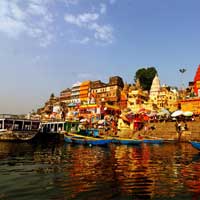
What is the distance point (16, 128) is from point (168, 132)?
96.0ft

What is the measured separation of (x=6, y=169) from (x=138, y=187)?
9105 millimetres

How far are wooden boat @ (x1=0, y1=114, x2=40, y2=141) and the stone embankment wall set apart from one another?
19651 millimetres

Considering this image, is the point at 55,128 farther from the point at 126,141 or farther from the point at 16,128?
the point at 126,141

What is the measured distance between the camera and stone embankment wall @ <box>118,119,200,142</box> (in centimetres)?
4706

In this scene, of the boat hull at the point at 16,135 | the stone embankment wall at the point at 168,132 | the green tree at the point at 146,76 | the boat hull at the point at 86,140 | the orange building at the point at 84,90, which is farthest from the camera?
the orange building at the point at 84,90

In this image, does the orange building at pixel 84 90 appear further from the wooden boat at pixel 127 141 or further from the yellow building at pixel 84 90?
the wooden boat at pixel 127 141

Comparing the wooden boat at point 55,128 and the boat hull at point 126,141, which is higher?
the wooden boat at point 55,128

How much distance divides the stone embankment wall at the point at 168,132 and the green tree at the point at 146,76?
133 feet

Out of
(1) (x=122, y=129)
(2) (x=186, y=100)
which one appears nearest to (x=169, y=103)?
(2) (x=186, y=100)

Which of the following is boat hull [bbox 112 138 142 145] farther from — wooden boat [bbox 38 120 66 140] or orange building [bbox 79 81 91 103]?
orange building [bbox 79 81 91 103]

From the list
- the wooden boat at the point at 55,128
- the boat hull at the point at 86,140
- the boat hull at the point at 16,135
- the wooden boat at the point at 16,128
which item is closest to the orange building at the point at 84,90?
the wooden boat at the point at 55,128

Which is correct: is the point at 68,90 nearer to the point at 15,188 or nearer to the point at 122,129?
the point at 122,129

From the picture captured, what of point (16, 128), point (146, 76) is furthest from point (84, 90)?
point (16, 128)

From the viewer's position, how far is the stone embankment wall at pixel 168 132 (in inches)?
1853
